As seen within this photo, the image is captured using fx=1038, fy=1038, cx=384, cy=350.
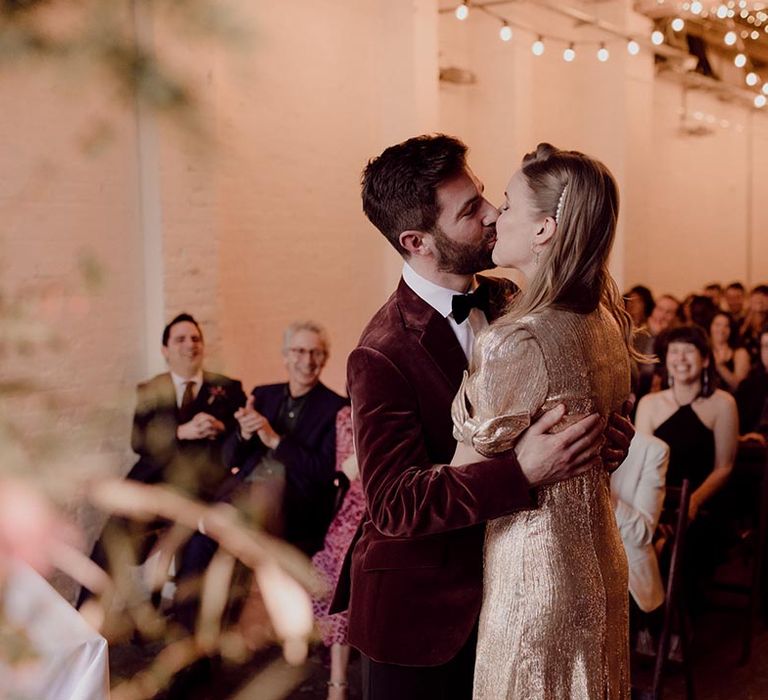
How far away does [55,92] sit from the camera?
46 centimetres

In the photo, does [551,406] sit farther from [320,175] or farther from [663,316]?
[663,316]

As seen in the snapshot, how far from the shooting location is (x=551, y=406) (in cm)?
158

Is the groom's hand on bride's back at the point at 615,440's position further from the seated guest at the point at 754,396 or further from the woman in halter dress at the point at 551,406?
the seated guest at the point at 754,396

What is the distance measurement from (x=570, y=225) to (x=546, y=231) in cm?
4

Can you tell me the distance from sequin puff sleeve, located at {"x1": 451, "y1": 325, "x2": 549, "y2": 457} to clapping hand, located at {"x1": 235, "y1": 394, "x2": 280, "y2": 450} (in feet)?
8.92

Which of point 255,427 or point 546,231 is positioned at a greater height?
point 546,231

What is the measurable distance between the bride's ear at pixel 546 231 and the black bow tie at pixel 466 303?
276 mm

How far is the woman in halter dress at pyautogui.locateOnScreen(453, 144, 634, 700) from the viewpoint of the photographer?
1.54 metres

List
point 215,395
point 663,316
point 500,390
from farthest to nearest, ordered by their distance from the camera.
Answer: point 663,316, point 215,395, point 500,390

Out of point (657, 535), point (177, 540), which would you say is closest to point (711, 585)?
point (657, 535)

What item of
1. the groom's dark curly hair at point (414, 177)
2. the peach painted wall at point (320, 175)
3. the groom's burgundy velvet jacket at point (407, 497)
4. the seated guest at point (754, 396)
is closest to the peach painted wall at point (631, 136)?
the peach painted wall at point (320, 175)

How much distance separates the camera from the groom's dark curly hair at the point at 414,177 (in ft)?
6.02

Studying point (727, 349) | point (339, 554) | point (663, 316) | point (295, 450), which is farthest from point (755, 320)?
point (339, 554)

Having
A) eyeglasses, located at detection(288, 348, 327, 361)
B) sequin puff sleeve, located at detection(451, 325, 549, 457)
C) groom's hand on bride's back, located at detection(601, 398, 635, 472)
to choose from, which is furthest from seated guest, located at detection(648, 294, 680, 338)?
sequin puff sleeve, located at detection(451, 325, 549, 457)
